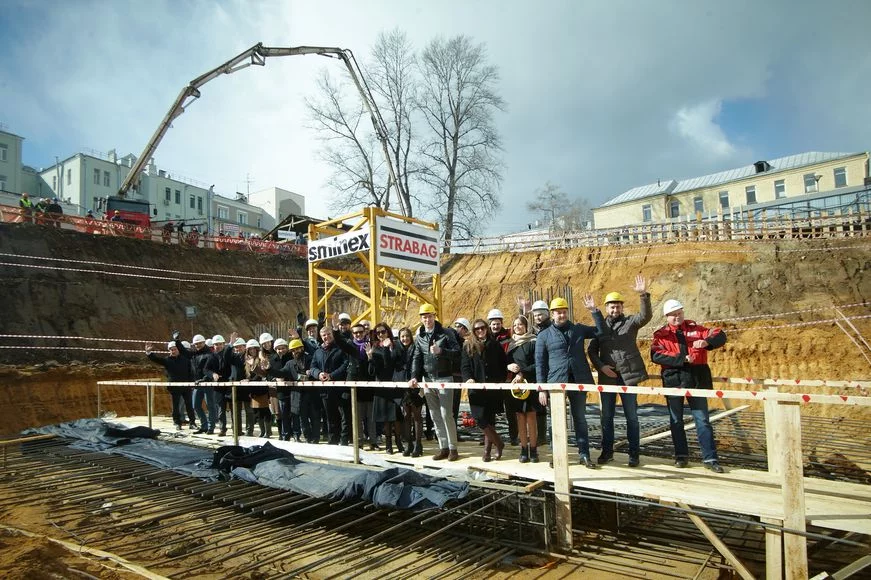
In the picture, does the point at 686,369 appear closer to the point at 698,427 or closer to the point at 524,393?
the point at 698,427

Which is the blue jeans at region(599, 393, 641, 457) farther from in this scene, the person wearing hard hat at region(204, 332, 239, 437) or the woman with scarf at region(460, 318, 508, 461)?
the person wearing hard hat at region(204, 332, 239, 437)

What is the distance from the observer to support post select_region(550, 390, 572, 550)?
5020mm

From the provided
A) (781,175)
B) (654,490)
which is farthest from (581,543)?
(781,175)

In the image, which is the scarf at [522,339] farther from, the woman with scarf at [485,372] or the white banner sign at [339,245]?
the white banner sign at [339,245]

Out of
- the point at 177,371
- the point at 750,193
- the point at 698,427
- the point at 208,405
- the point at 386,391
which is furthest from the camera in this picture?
the point at 750,193

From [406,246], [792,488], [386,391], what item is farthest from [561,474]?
[406,246]

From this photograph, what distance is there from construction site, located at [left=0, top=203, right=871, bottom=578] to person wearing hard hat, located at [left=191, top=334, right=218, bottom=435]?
466 millimetres

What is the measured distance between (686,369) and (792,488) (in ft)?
5.76

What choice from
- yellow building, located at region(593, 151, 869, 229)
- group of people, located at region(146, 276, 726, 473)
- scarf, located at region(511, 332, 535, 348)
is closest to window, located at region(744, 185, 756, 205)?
yellow building, located at region(593, 151, 869, 229)

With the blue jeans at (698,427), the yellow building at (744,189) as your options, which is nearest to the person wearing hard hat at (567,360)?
the blue jeans at (698,427)

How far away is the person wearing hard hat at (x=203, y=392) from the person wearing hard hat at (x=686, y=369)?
26.8 ft

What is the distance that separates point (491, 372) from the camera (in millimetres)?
6492

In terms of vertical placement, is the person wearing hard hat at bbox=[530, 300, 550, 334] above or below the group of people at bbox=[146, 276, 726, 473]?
above

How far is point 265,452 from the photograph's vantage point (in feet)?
22.8
